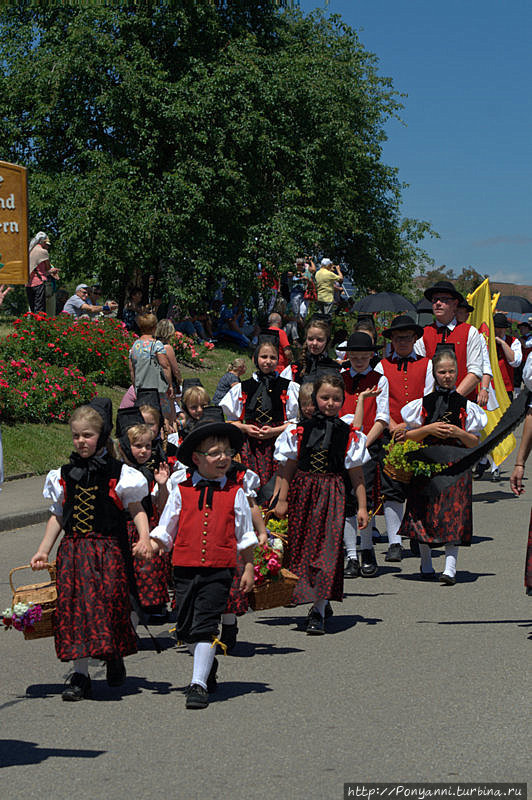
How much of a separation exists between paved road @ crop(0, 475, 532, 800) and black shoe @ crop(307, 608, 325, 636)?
8cm

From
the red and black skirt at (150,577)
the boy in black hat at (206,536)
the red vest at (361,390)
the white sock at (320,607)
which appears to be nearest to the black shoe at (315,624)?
the white sock at (320,607)

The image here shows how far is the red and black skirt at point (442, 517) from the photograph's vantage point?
29.1ft

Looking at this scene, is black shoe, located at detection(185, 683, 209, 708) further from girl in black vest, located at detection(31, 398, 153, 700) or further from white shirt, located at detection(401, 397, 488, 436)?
white shirt, located at detection(401, 397, 488, 436)

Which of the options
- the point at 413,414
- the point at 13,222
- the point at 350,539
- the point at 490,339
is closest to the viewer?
the point at 413,414

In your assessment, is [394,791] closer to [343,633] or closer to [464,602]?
[343,633]

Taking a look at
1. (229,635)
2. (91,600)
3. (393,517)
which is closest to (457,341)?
(393,517)

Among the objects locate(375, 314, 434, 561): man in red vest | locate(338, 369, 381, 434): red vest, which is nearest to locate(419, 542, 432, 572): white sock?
locate(375, 314, 434, 561): man in red vest

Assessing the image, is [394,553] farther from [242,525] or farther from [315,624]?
[242,525]

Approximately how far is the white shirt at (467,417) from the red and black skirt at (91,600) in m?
3.99

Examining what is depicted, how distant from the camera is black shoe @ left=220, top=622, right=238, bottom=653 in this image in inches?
265

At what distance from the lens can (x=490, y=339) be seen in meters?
14.9

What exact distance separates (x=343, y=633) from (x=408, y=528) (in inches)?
84.3

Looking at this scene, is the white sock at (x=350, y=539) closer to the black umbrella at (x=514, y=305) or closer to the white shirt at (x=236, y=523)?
the white shirt at (x=236, y=523)

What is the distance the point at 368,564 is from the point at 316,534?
6.26 feet
